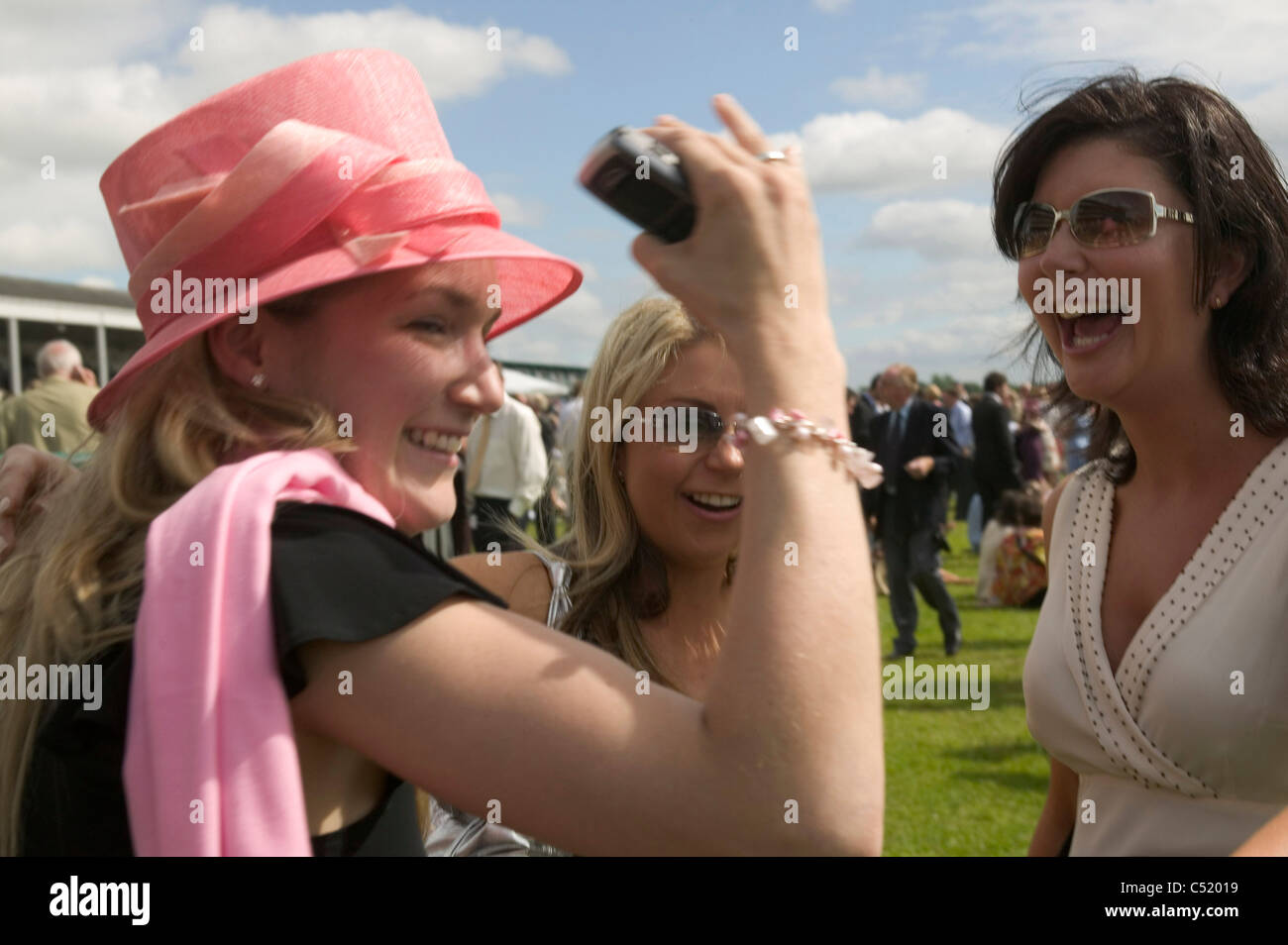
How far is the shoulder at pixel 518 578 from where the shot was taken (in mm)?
2465

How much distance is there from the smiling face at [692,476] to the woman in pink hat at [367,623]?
1222 mm

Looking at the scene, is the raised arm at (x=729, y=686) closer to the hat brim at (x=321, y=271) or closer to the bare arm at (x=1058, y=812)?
the hat brim at (x=321, y=271)

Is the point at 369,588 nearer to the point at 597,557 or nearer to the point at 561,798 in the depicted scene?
the point at 561,798

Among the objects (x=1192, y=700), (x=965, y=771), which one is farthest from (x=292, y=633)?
(x=965, y=771)

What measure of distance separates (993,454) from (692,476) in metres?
10.0

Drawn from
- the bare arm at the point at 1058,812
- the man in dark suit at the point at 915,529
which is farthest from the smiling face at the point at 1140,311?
the man in dark suit at the point at 915,529

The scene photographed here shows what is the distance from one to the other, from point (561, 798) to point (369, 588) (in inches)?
10.9

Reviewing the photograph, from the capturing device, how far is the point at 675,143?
3.74 ft

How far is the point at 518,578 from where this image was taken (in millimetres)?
2535

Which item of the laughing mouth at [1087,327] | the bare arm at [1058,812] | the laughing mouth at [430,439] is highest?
the laughing mouth at [1087,327]

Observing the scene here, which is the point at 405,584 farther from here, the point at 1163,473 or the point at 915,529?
the point at 915,529
